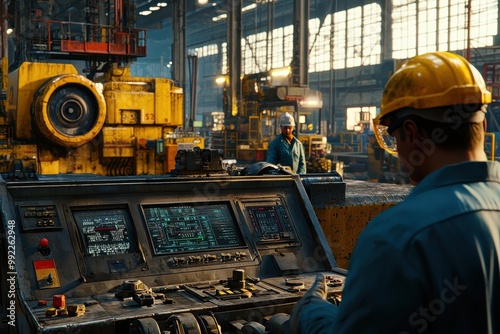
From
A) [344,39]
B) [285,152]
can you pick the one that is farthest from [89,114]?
[344,39]

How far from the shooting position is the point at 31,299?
8.95 feet

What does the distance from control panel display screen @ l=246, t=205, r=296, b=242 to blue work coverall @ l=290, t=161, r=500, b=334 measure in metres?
2.10

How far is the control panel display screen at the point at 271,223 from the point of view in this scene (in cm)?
341

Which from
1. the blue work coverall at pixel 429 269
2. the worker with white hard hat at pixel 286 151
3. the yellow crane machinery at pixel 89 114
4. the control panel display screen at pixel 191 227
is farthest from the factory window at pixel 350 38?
the blue work coverall at pixel 429 269

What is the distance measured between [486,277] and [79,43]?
39.2ft

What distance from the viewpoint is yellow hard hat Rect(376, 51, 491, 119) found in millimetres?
1440

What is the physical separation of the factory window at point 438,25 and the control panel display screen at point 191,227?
66.5ft

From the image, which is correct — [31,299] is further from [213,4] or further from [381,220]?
[213,4]

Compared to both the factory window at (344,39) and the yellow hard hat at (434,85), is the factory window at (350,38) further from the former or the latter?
the yellow hard hat at (434,85)

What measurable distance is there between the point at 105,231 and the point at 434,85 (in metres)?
2.03

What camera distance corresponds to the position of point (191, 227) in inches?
128

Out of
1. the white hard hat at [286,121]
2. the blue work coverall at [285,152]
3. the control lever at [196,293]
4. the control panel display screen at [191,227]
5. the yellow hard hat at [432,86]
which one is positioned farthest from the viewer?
the white hard hat at [286,121]

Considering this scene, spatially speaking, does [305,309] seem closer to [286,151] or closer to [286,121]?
[286,151]

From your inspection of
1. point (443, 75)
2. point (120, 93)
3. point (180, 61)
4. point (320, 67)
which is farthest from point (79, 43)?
point (320, 67)
